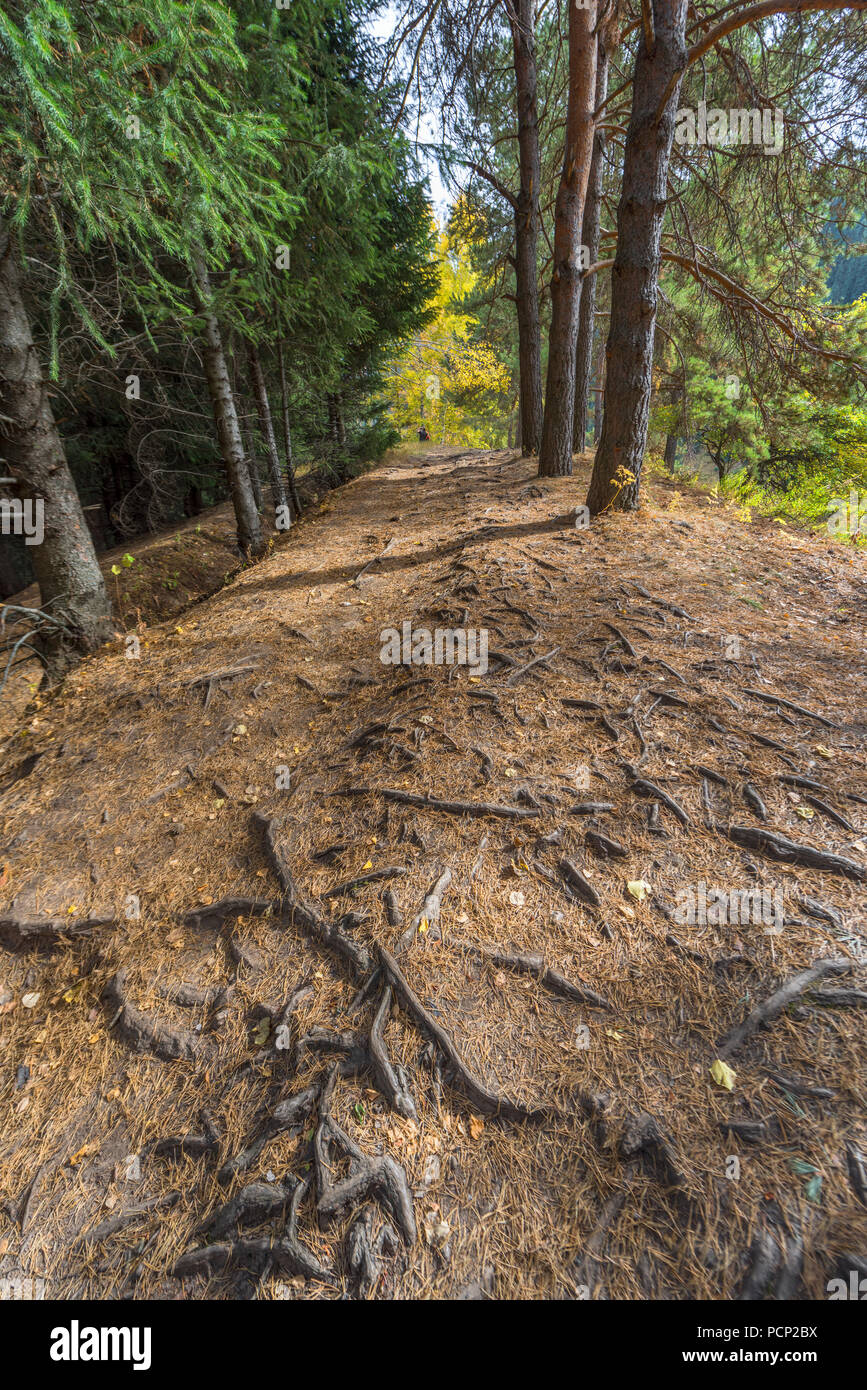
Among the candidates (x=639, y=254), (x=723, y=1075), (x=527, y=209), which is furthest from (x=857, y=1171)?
(x=527, y=209)

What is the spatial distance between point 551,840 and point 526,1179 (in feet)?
4.46

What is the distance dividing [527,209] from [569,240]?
2719 millimetres

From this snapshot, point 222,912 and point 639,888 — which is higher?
point 639,888

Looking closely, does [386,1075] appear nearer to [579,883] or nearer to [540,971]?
[540,971]

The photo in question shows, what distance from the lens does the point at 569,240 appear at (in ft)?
24.6

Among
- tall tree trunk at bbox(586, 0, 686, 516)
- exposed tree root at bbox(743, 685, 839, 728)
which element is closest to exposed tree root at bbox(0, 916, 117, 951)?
exposed tree root at bbox(743, 685, 839, 728)

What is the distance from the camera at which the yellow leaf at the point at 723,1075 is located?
192cm

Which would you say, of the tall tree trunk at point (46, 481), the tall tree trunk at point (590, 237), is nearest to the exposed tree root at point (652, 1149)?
the tall tree trunk at point (46, 481)

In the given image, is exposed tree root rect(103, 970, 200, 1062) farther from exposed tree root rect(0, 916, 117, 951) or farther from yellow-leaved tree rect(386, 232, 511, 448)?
yellow-leaved tree rect(386, 232, 511, 448)

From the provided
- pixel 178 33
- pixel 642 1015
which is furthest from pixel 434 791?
pixel 178 33

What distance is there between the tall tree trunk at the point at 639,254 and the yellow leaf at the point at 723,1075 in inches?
232

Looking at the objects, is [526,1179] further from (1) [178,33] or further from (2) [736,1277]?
(1) [178,33]

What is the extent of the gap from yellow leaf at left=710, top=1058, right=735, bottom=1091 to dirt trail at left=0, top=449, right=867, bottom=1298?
0.03m

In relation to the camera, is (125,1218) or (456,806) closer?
(125,1218)
